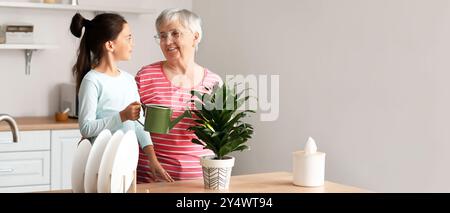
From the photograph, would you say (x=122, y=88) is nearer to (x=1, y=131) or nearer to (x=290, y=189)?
(x=290, y=189)

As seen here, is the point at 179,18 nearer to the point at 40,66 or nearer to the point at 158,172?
the point at 158,172

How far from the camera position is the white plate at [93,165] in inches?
84.4

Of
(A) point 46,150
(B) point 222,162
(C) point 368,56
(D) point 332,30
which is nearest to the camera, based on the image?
(B) point 222,162

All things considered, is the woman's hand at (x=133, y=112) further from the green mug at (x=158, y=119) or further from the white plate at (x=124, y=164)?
the white plate at (x=124, y=164)

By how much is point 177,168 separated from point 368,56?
4.87 ft

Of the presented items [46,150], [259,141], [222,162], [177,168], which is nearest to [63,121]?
[46,150]

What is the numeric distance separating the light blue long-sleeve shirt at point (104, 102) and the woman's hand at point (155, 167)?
0.09 feet

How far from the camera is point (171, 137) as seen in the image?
2928 millimetres

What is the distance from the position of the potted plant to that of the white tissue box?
8.69 ft

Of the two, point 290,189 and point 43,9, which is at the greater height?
point 43,9

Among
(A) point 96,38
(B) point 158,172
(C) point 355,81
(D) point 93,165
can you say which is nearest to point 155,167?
(B) point 158,172

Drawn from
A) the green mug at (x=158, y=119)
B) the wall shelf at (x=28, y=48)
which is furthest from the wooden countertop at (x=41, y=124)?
Answer: the green mug at (x=158, y=119)

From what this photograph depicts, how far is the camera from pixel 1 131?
14.3 ft

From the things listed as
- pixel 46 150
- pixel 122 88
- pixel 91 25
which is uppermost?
pixel 91 25
